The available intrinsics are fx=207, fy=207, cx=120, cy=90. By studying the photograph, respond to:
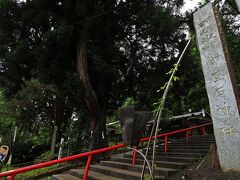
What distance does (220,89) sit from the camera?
413 cm

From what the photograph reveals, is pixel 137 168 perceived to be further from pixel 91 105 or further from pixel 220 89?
pixel 91 105

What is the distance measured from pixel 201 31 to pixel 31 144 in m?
16.0

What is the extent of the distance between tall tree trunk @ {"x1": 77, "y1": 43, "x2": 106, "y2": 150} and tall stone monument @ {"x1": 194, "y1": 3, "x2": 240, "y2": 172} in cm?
643

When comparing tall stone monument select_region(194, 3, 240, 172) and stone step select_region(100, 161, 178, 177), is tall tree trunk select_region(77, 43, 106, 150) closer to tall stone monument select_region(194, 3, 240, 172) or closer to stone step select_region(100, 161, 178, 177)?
stone step select_region(100, 161, 178, 177)

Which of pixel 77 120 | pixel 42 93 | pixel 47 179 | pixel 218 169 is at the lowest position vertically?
pixel 47 179

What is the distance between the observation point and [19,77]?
11.9 meters

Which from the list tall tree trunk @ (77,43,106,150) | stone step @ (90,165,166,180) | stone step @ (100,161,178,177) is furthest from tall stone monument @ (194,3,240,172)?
tall tree trunk @ (77,43,106,150)

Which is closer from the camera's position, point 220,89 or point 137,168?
point 220,89

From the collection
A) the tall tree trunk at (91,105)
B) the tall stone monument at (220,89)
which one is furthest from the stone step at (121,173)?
the tall tree trunk at (91,105)

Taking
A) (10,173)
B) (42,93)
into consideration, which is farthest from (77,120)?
(10,173)

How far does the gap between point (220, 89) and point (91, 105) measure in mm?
7172

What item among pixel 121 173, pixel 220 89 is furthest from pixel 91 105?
pixel 220 89

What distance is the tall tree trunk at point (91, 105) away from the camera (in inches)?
398

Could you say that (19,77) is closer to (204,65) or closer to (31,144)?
(31,144)
